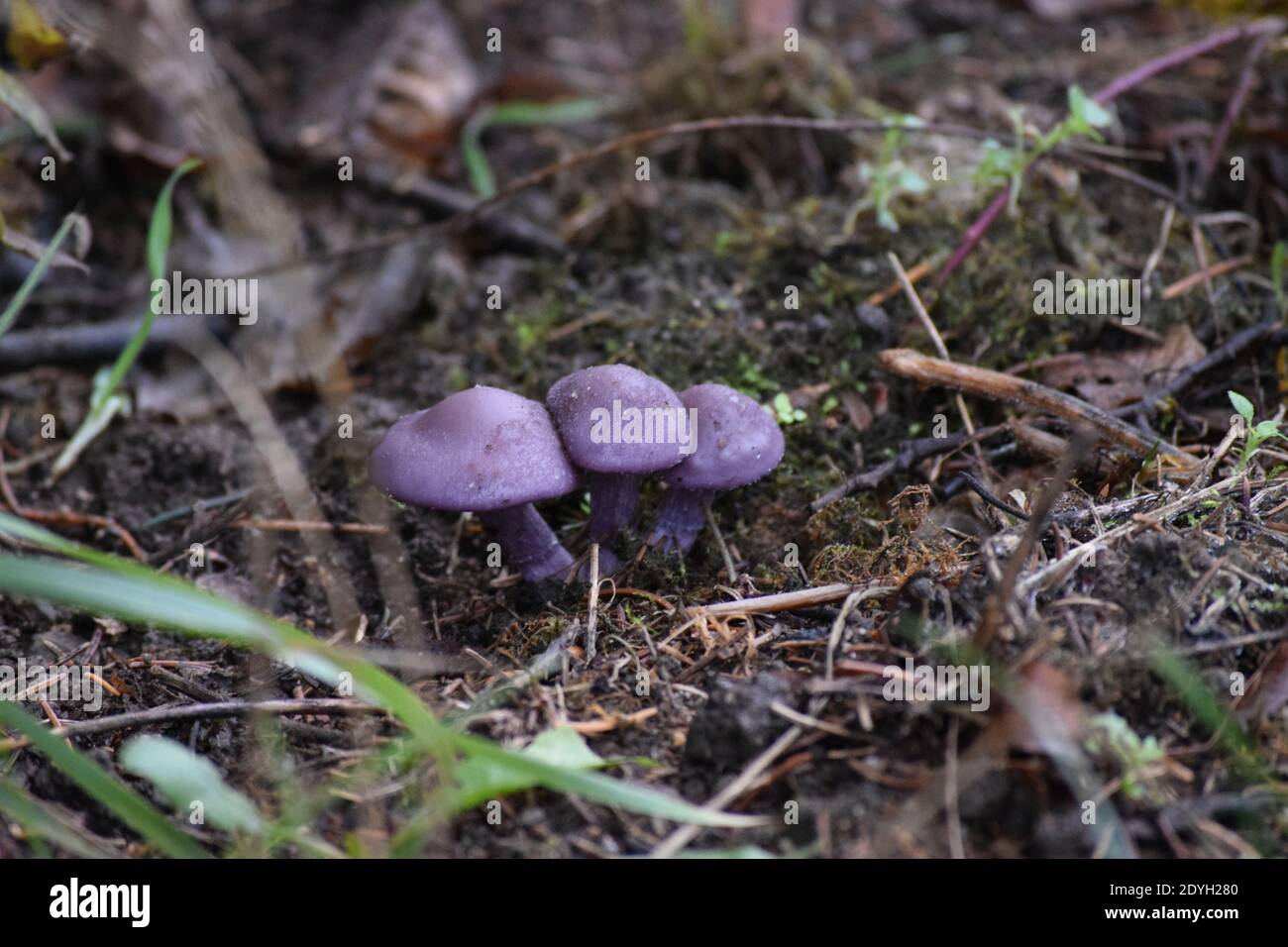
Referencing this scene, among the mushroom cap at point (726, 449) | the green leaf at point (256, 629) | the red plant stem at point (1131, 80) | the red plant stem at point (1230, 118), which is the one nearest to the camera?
the green leaf at point (256, 629)

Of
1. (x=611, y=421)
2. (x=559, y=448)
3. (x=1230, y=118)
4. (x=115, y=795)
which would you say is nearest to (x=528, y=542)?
(x=559, y=448)

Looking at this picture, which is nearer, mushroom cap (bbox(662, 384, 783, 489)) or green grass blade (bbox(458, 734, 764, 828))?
green grass blade (bbox(458, 734, 764, 828))

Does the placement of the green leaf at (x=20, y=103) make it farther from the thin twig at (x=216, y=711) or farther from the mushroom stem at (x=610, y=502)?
the mushroom stem at (x=610, y=502)

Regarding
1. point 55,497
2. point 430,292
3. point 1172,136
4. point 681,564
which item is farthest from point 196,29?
point 1172,136

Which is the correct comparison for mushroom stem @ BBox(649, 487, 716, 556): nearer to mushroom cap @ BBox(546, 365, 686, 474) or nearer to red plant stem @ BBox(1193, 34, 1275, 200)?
mushroom cap @ BBox(546, 365, 686, 474)

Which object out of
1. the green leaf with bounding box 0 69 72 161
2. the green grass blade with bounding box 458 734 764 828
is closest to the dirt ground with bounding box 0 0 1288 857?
the green grass blade with bounding box 458 734 764 828

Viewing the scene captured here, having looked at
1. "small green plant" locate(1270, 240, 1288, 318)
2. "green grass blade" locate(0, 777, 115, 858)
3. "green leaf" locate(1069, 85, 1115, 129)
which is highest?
"green leaf" locate(1069, 85, 1115, 129)

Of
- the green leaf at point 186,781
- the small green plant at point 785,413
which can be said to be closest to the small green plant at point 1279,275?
the small green plant at point 785,413
